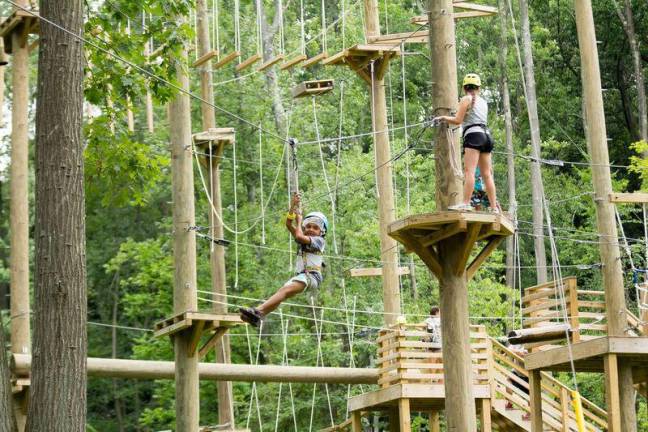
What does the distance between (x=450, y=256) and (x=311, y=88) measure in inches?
243

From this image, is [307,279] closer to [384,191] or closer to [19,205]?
[384,191]

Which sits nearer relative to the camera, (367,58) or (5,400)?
(5,400)

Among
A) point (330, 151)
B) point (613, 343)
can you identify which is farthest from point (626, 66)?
point (613, 343)

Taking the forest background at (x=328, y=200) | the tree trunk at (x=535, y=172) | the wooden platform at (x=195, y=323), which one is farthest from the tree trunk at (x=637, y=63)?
the wooden platform at (x=195, y=323)

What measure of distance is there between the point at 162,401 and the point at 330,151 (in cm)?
721

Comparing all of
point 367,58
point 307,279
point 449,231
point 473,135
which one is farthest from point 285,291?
point 367,58

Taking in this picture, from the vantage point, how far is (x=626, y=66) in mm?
33250

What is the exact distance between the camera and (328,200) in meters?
26.5

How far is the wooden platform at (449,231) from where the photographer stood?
11.1 metres

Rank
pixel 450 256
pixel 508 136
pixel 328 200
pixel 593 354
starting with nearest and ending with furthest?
1. pixel 450 256
2. pixel 593 354
3. pixel 328 200
4. pixel 508 136

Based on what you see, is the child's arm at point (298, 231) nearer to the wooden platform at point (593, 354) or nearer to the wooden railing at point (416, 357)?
the wooden railing at point (416, 357)

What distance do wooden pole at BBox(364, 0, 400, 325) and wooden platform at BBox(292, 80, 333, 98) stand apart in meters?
0.92

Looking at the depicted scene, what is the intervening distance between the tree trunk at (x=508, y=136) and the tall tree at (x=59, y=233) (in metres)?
19.2

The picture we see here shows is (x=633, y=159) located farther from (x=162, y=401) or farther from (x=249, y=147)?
(x=162, y=401)
